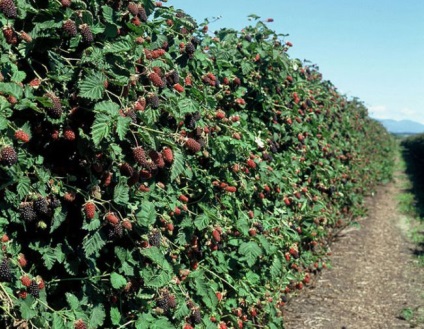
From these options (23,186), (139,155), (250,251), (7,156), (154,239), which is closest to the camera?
(7,156)

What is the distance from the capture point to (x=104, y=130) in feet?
6.72

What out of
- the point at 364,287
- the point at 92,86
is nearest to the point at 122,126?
the point at 92,86

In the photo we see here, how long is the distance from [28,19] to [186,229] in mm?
1556

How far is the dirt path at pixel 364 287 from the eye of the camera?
18.4 ft

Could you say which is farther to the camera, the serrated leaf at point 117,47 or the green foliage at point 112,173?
the serrated leaf at point 117,47

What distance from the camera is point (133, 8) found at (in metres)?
2.34

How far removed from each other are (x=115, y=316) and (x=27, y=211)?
74 cm

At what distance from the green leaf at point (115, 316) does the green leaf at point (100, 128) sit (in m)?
0.86

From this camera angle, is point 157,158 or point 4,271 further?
point 157,158

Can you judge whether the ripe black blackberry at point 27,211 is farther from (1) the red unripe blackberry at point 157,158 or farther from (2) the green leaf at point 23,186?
(1) the red unripe blackberry at point 157,158

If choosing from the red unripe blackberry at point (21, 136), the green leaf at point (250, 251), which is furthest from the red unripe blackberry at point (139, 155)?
the green leaf at point (250, 251)

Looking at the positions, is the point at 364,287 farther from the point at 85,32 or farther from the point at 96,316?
the point at 85,32

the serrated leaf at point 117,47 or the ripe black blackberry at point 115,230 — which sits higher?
the serrated leaf at point 117,47

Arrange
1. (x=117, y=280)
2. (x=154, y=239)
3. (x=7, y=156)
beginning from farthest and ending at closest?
(x=154, y=239) → (x=117, y=280) → (x=7, y=156)
